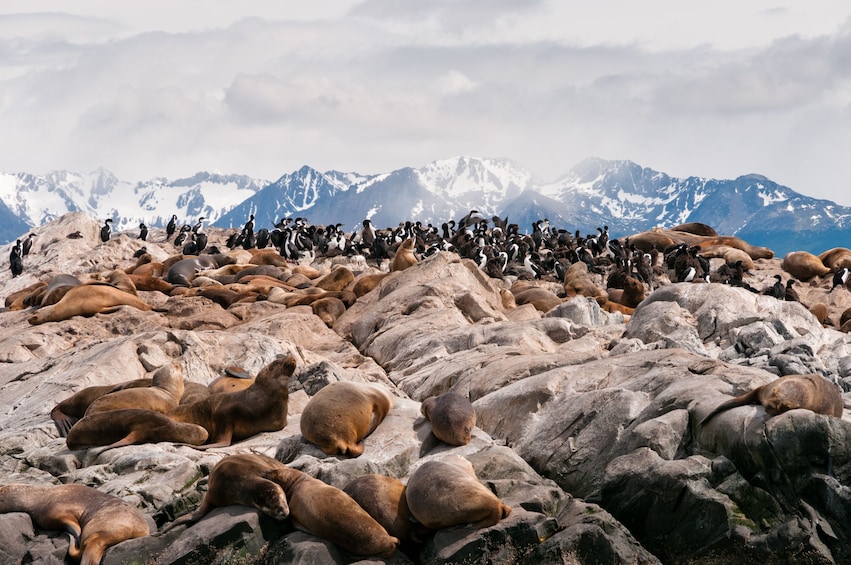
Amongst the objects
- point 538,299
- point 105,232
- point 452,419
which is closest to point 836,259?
point 538,299

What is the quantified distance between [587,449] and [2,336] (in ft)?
34.9

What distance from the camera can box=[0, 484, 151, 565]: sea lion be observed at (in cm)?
773

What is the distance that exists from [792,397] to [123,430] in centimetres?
616

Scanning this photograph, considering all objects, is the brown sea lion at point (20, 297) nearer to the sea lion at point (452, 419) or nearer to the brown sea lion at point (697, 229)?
the sea lion at point (452, 419)

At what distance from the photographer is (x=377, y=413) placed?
32.3 feet

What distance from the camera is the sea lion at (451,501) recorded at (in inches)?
293

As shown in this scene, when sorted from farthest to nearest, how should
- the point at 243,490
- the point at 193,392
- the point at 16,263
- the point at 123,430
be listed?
the point at 16,263 < the point at 193,392 < the point at 123,430 < the point at 243,490

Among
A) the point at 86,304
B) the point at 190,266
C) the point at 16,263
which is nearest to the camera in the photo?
the point at 86,304

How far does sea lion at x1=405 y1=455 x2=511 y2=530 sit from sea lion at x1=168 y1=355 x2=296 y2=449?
2812 mm

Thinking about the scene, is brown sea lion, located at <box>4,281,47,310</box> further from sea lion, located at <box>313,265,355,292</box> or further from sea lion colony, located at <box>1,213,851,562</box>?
sea lion, located at <box>313,265,355,292</box>

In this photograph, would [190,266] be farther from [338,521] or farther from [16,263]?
[338,521]

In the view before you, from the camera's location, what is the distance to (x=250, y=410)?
10.2 m

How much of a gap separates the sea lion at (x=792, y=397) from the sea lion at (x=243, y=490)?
3.53 m

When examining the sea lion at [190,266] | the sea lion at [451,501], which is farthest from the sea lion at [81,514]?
the sea lion at [190,266]
